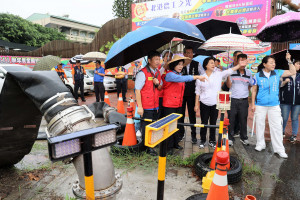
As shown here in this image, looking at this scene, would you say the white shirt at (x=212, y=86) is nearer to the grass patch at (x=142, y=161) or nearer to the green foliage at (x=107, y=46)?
the grass patch at (x=142, y=161)

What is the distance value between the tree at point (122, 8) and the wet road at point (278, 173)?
89.0 feet

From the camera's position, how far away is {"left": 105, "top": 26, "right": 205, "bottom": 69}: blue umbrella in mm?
3090

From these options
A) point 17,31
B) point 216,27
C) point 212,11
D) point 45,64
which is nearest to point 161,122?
point 45,64

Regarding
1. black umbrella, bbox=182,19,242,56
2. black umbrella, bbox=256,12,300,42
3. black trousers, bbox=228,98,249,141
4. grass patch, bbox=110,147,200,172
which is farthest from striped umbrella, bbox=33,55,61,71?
black umbrella, bbox=256,12,300,42

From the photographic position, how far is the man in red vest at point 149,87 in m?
3.72

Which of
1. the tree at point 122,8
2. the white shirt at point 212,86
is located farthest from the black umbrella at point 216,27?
the tree at point 122,8

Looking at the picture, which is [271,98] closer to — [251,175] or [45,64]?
[251,175]

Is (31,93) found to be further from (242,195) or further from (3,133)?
(242,195)

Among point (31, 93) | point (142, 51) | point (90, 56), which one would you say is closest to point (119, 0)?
point (90, 56)

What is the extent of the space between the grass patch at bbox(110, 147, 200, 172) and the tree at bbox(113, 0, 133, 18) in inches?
1068

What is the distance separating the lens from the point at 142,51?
4.14 m

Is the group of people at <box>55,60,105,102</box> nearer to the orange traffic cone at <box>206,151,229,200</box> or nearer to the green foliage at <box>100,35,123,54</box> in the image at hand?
the green foliage at <box>100,35,123,54</box>

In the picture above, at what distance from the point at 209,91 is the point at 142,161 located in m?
1.94

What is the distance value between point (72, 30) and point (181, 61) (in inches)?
2444
